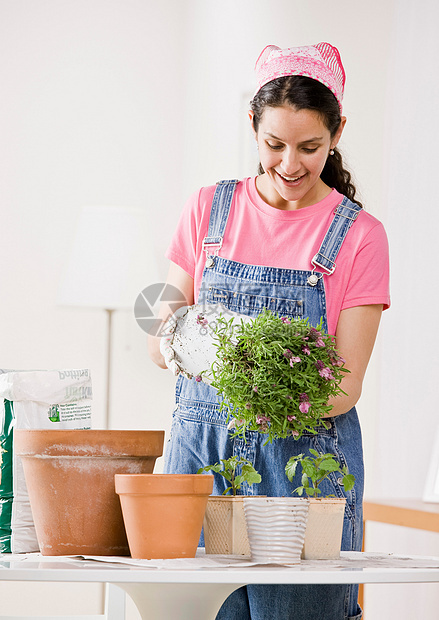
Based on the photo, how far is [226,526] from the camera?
0.89 m

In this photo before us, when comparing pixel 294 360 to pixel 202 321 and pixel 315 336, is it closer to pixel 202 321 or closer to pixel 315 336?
pixel 315 336

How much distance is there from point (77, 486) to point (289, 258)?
55 centimetres

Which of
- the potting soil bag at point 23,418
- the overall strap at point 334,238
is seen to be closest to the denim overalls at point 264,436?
the overall strap at point 334,238

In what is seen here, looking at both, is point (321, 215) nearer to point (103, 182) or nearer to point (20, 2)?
point (103, 182)

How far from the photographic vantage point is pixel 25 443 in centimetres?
88

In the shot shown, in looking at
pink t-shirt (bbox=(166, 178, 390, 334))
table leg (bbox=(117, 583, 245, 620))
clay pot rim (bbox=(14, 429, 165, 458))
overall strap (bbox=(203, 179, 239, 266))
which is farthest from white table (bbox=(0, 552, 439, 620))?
overall strap (bbox=(203, 179, 239, 266))

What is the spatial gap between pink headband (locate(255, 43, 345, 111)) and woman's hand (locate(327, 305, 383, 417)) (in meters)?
0.34

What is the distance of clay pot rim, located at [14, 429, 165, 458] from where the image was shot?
87 centimetres

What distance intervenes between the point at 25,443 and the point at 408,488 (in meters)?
1.56

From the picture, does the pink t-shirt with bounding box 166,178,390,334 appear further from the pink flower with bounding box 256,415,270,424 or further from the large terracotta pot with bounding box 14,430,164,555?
the large terracotta pot with bounding box 14,430,164,555

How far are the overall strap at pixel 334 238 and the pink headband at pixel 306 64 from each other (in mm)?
180

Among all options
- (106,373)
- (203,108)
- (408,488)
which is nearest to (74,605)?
(106,373)

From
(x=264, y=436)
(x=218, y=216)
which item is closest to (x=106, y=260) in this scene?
(x=218, y=216)

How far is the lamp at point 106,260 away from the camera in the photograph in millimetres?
2688
